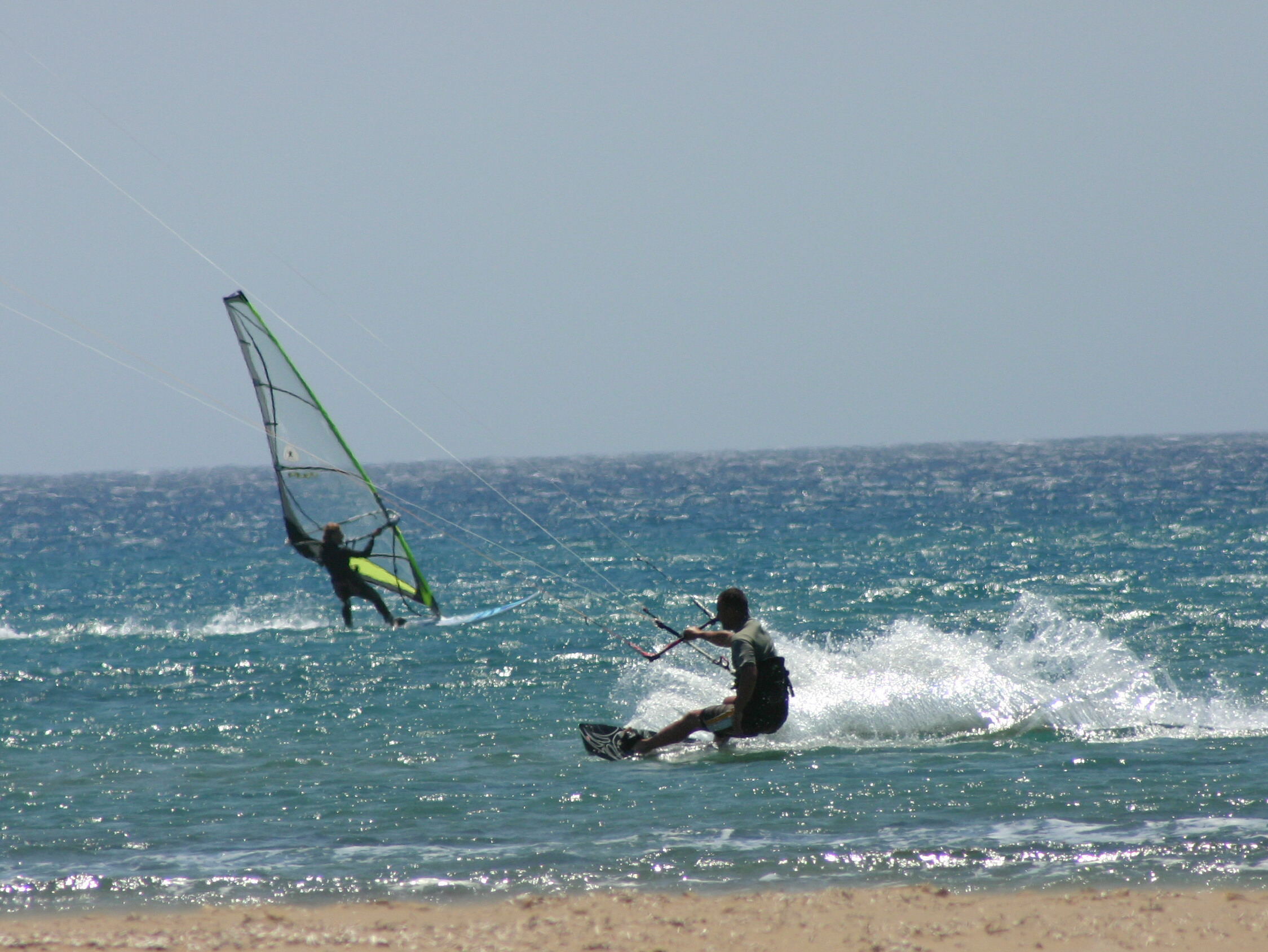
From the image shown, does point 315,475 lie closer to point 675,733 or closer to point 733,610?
point 675,733

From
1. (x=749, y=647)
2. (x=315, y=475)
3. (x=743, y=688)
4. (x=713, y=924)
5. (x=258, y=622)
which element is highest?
(x=315, y=475)

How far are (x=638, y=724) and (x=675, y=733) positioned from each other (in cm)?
206

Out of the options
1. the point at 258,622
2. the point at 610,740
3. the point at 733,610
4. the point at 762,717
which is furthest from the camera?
the point at 258,622

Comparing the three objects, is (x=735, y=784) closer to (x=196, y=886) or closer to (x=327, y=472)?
(x=196, y=886)

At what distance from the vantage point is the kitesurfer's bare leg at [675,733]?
9680mm

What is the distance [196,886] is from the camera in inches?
295

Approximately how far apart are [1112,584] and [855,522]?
56.3ft

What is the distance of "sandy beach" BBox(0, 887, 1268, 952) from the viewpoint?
6121mm

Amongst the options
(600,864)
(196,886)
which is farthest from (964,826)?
(196,886)

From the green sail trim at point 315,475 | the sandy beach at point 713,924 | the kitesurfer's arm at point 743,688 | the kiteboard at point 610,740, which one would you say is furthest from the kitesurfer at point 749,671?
the green sail trim at point 315,475

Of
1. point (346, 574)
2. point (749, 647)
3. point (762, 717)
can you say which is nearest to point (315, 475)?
point (346, 574)

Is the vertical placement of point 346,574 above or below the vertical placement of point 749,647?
above

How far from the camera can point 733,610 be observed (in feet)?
30.0

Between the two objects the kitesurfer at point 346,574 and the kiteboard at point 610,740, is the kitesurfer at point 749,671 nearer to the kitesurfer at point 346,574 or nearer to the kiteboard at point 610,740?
the kiteboard at point 610,740
